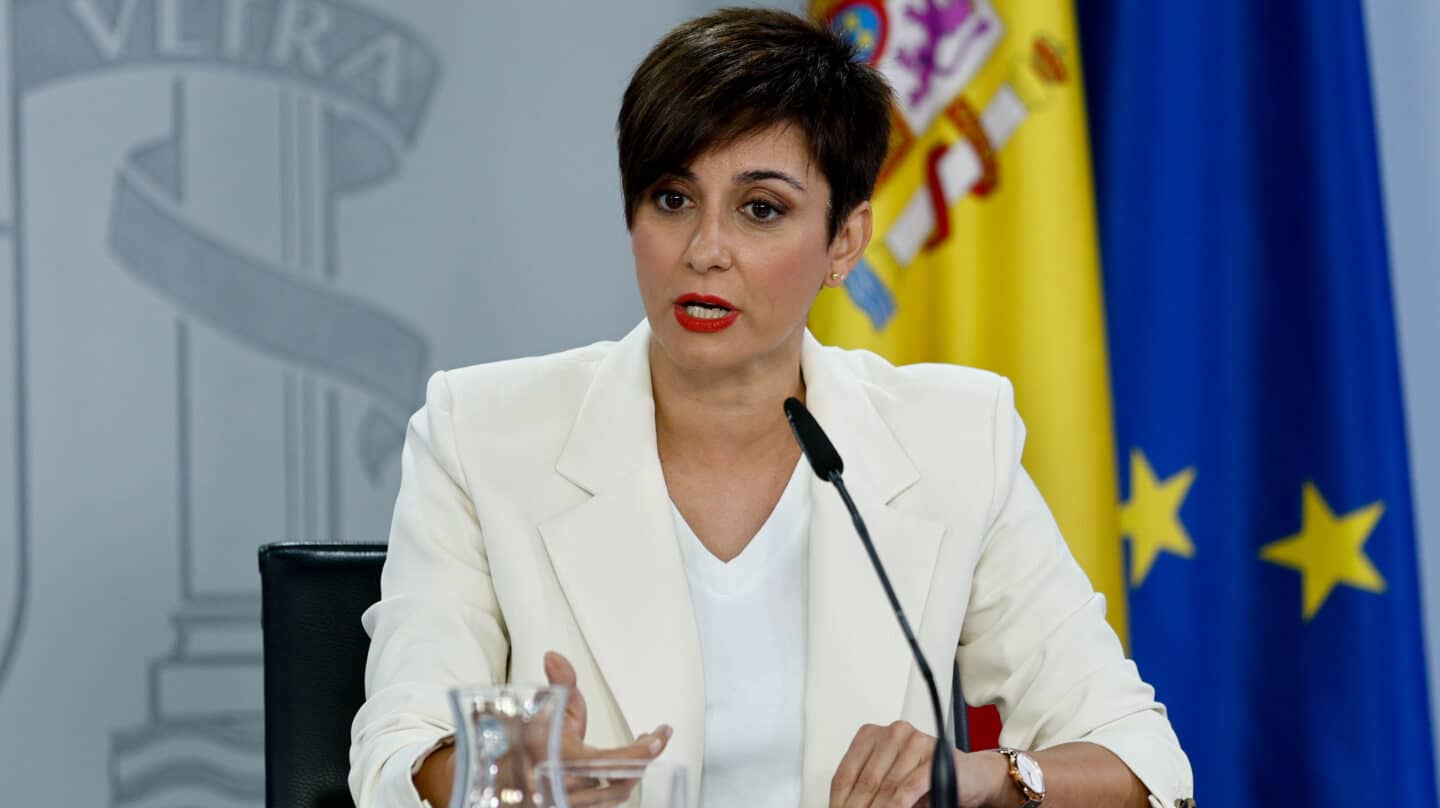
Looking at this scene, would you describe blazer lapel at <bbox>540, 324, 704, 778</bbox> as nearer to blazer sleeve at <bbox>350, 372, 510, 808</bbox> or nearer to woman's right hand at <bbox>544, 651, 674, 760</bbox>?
blazer sleeve at <bbox>350, 372, 510, 808</bbox>

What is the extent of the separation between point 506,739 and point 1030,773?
63 cm

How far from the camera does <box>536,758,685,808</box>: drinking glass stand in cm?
89

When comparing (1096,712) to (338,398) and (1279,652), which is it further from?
(338,398)

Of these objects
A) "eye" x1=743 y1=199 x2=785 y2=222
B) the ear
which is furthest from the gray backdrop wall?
"eye" x1=743 y1=199 x2=785 y2=222

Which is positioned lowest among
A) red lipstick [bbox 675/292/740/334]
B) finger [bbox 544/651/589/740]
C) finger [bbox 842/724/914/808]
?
finger [bbox 842/724/914/808]

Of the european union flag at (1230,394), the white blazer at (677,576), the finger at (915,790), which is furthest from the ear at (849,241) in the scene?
the european union flag at (1230,394)

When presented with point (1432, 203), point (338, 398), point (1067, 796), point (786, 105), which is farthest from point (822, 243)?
point (1432, 203)

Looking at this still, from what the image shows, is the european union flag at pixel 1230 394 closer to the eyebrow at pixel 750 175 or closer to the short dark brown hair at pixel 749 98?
the short dark brown hair at pixel 749 98

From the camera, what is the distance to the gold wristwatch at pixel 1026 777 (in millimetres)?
1377

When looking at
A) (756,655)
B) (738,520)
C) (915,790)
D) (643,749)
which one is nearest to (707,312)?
(738,520)

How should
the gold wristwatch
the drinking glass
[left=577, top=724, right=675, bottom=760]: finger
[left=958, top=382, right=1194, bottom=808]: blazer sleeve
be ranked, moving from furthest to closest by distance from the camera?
1. [left=958, top=382, right=1194, bottom=808]: blazer sleeve
2. the gold wristwatch
3. [left=577, top=724, right=675, bottom=760]: finger
4. the drinking glass

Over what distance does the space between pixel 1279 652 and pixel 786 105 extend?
57.6 inches

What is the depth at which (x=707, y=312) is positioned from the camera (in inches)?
65.1

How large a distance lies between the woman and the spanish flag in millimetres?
765
